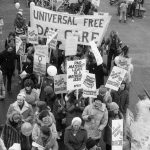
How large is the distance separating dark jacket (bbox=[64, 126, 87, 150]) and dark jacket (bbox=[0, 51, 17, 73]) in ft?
12.9

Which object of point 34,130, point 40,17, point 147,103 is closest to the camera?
point 34,130

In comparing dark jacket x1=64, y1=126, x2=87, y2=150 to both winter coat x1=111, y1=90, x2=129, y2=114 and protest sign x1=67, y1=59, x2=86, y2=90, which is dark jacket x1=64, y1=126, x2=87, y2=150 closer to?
protest sign x1=67, y1=59, x2=86, y2=90

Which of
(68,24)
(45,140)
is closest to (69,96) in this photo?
(45,140)

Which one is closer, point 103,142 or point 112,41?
point 103,142

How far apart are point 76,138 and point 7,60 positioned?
409 cm

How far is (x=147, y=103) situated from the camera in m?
8.38

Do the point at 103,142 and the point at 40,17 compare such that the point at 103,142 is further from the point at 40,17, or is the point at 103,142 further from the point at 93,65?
the point at 40,17

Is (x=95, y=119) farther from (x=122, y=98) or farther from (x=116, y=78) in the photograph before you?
(x=116, y=78)

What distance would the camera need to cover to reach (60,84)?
8.66 meters

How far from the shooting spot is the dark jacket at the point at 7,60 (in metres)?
10.1

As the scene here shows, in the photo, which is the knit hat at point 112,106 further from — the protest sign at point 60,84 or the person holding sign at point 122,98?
the protest sign at point 60,84

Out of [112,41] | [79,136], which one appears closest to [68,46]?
[112,41]

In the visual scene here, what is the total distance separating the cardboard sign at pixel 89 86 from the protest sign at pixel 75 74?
102 mm

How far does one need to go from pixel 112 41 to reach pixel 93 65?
95.1 inches
